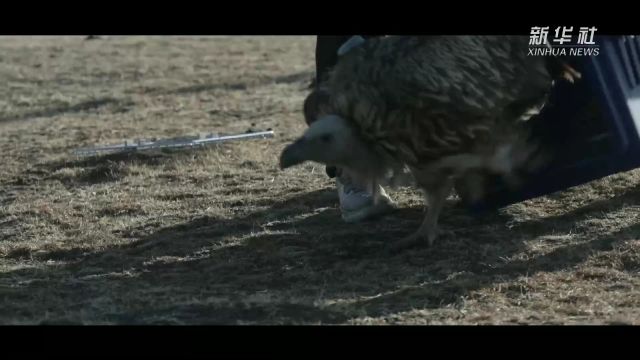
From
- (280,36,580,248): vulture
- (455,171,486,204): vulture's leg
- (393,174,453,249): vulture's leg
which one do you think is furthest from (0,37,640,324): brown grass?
(280,36,580,248): vulture

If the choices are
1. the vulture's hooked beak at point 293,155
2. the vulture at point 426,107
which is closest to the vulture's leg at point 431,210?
the vulture at point 426,107

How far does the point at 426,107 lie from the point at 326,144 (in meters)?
0.58

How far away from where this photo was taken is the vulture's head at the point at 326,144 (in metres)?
5.71

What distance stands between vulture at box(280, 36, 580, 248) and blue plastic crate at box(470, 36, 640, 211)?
0.40m

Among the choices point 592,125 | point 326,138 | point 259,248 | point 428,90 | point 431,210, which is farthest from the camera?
point 592,125

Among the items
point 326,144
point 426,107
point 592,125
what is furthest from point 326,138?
point 592,125

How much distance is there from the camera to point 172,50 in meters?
17.6

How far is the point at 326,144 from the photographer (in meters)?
5.71

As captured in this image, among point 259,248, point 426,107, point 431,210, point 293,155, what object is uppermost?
point 426,107

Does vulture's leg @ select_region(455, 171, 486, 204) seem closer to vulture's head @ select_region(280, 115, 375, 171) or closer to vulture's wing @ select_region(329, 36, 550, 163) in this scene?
vulture's wing @ select_region(329, 36, 550, 163)

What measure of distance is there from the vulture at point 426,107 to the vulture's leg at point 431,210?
0.01 metres

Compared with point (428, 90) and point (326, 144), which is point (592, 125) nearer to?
point (428, 90)

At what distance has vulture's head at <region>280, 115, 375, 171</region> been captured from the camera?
5711 millimetres

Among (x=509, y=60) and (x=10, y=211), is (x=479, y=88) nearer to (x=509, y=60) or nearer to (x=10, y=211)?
(x=509, y=60)
